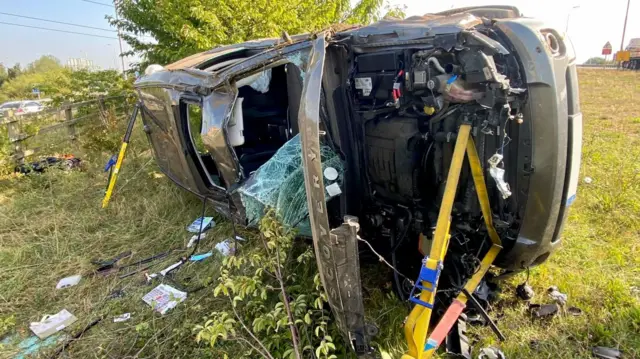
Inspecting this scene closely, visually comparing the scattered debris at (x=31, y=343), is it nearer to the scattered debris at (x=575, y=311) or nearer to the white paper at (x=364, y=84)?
the white paper at (x=364, y=84)

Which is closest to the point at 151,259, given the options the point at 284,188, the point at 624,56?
the point at 284,188

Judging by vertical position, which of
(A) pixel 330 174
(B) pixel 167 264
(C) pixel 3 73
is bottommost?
(B) pixel 167 264

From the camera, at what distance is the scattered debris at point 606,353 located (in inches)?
88.7

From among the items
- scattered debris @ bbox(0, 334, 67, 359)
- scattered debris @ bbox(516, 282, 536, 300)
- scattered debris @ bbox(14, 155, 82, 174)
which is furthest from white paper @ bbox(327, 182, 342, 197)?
scattered debris @ bbox(14, 155, 82, 174)

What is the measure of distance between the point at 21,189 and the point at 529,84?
6.74 metres

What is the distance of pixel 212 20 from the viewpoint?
629 cm

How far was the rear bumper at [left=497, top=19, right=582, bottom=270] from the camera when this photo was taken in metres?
2.08

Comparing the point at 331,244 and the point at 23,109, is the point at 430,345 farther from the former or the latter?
the point at 23,109

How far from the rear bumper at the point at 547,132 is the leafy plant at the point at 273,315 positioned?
1.28m

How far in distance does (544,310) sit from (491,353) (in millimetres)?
596

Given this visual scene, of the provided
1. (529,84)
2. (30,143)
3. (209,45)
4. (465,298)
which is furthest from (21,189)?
(529,84)

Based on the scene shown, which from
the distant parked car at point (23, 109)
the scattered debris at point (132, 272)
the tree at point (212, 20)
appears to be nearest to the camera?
the scattered debris at point (132, 272)

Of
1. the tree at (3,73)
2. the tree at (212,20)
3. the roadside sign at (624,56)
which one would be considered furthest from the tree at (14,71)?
the roadside sign at (624,56)

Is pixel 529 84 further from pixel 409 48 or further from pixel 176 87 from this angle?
pixel 176 87
